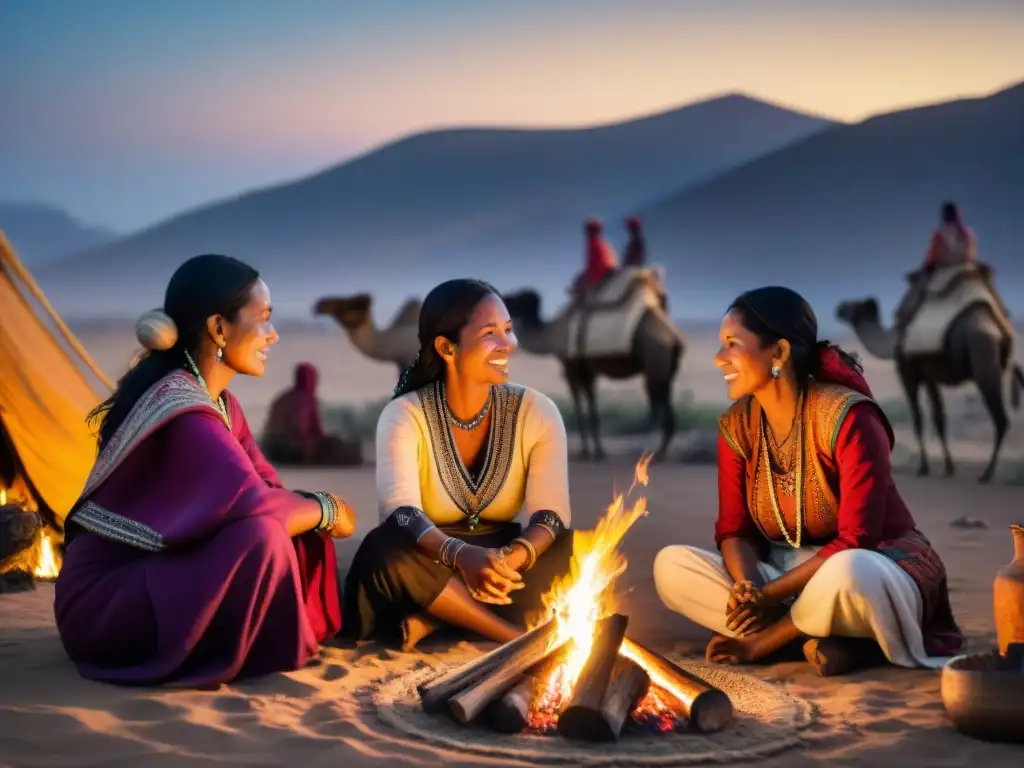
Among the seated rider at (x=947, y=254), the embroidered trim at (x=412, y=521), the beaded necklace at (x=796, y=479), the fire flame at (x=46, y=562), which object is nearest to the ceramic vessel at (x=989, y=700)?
the beaded necklace at (x=796, y=479)

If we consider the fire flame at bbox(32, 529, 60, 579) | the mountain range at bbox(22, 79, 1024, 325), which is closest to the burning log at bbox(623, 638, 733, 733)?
the fire flame at bbox(32, 529, 60, 579)

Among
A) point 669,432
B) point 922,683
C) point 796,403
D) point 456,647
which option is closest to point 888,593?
point 922,683

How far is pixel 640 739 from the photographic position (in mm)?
3814

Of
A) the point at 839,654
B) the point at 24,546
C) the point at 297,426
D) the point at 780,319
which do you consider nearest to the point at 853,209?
the point at 297,426

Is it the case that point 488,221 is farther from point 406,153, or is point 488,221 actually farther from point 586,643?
point 586,643

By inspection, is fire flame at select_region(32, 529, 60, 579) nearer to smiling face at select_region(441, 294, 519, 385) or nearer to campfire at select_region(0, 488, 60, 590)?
campfire at select_region(0, 488, 60, 590)

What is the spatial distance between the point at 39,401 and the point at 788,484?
370cm

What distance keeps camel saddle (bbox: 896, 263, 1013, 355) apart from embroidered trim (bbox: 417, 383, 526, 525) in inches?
276

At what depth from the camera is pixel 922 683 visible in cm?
441

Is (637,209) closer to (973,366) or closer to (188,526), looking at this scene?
(973,366)

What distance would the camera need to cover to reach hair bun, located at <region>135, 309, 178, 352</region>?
175 inches

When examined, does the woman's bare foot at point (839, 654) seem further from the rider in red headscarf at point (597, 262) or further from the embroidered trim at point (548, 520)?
the rider in red headscarf at point (597, 262)

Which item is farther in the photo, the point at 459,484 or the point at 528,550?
the point at 459,484

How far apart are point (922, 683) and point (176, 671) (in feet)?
7.67
